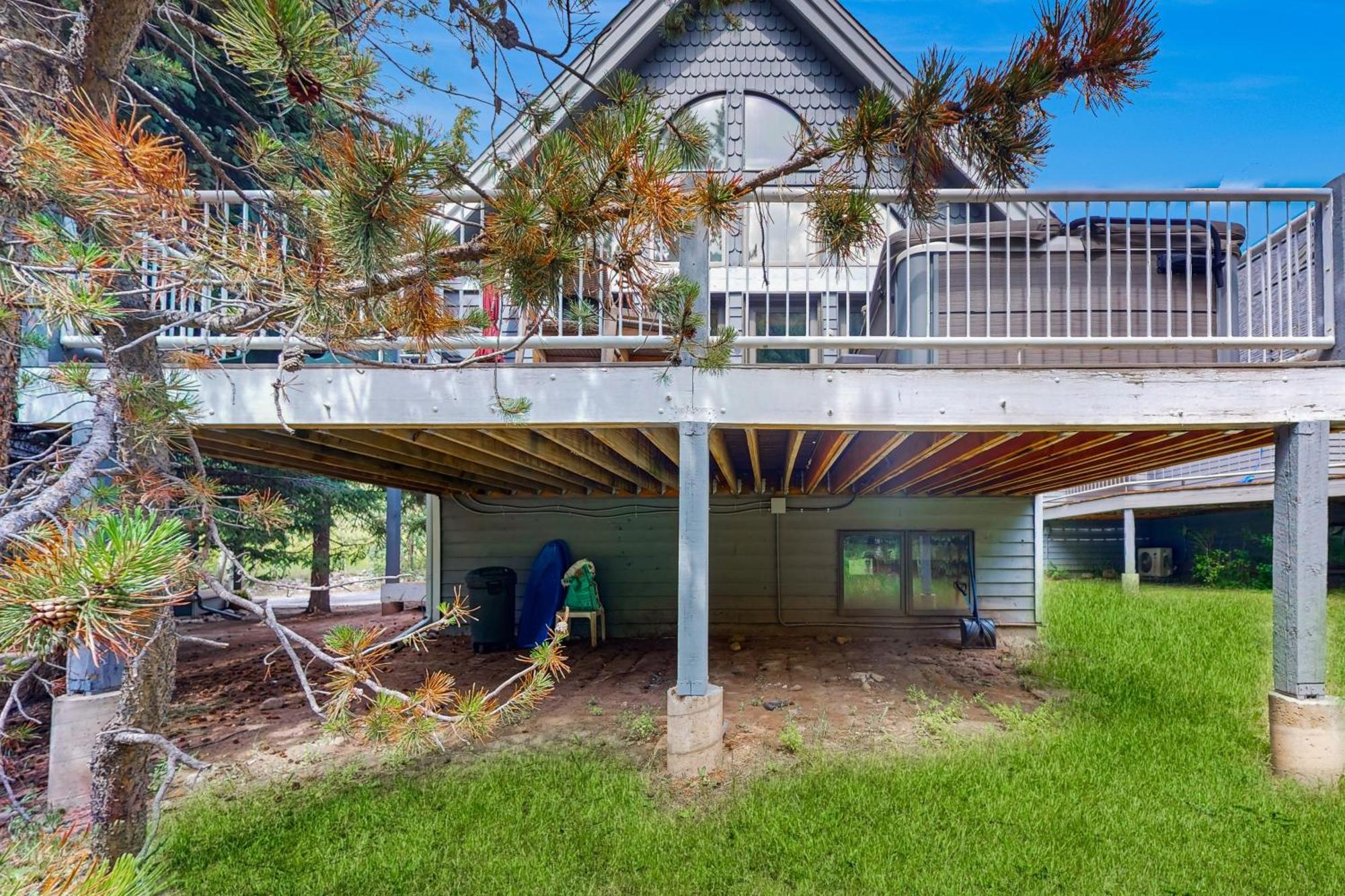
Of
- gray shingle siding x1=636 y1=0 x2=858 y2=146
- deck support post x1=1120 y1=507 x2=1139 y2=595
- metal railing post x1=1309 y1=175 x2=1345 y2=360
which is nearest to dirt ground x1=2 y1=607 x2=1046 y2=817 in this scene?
metal railing post x1=1309 y1=175 x2=1345 y2=360

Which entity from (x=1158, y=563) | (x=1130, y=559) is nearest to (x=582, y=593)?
(x=1130, y=559)

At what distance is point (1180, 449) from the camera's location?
14.7ft

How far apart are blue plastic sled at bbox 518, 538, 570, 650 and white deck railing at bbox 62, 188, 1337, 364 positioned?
2510mm

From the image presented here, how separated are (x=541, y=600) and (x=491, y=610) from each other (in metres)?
0.52

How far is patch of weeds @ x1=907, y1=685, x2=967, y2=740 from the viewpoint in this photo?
4.17 metres

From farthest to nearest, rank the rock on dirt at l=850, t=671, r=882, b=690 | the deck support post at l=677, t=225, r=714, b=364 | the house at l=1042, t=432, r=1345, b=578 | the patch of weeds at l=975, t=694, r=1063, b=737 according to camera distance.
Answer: the house at l=1042, t=432, r=1345, b=578 < the rock on dirt at l=850, t=671, r=882, b=690 < the patch of weeds at l=975, t=694, r=1063, b=737 < the deck support post at l=677, t=225, r=714, b=364

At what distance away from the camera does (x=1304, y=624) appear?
3.21m

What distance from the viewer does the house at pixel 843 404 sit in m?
3.23

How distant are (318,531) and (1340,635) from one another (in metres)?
12.3

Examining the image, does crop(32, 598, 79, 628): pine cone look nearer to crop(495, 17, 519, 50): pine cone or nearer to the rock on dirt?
crop(495, 17, 519, 50): pine cone

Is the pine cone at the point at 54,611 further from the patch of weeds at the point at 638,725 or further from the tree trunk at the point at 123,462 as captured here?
the patch of weeds at the point at 638,725

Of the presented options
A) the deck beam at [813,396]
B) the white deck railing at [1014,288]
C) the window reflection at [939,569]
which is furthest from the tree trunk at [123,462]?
the window reflection at [939,569]

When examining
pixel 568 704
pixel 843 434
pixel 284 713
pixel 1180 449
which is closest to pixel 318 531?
pixel 284 713

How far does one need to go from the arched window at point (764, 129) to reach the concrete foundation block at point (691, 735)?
6.43 metres
